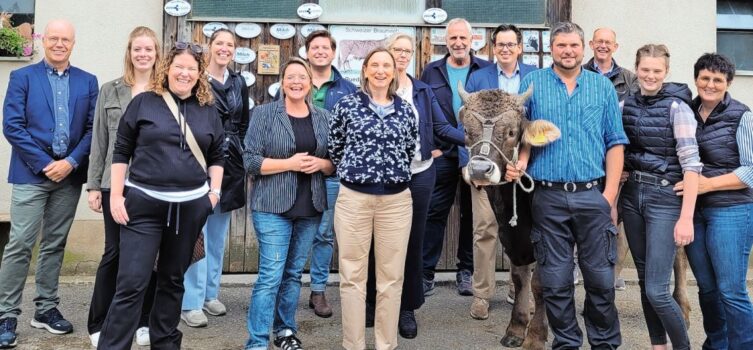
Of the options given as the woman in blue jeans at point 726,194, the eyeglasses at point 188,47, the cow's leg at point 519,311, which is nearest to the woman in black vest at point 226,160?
the eyeglasses at point 188,47

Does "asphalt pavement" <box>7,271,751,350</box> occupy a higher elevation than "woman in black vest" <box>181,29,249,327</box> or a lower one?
lower

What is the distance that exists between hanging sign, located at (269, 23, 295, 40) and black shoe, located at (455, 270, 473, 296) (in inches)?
115

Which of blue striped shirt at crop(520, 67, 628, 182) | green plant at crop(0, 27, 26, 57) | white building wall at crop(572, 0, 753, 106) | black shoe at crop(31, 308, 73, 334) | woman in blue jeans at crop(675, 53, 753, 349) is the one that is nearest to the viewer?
woman in blue jeans at crop(675, 53, 753, 349)

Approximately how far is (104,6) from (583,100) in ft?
15.9

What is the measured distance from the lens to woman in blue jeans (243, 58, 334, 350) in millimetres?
4219

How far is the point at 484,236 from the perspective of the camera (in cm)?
537

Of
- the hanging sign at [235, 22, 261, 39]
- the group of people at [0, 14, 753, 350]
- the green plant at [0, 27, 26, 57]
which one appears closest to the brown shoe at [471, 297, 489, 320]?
the group of people at [0, 14, 753, 350]

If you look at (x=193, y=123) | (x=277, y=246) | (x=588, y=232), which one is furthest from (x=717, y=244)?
(x=193, y=123)

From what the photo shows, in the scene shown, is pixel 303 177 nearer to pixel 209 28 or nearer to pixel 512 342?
pixel 512 342

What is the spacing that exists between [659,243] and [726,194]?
501mm

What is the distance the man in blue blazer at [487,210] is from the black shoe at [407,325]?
2.39 ft

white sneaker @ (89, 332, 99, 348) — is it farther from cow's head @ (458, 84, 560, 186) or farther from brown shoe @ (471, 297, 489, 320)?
brown shoe @ (471, 297, 489, 320)

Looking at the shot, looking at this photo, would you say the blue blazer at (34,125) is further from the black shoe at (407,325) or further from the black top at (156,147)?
the black shoe at (407,325)

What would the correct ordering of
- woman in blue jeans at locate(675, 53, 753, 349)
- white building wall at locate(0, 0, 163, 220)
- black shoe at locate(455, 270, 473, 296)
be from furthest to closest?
white building wall at locate(0, 0, 163, 220) → black shoe at locate(455, 270, 473, 296) → woman in blue jeans at locate(675, 53, 753, 349)
